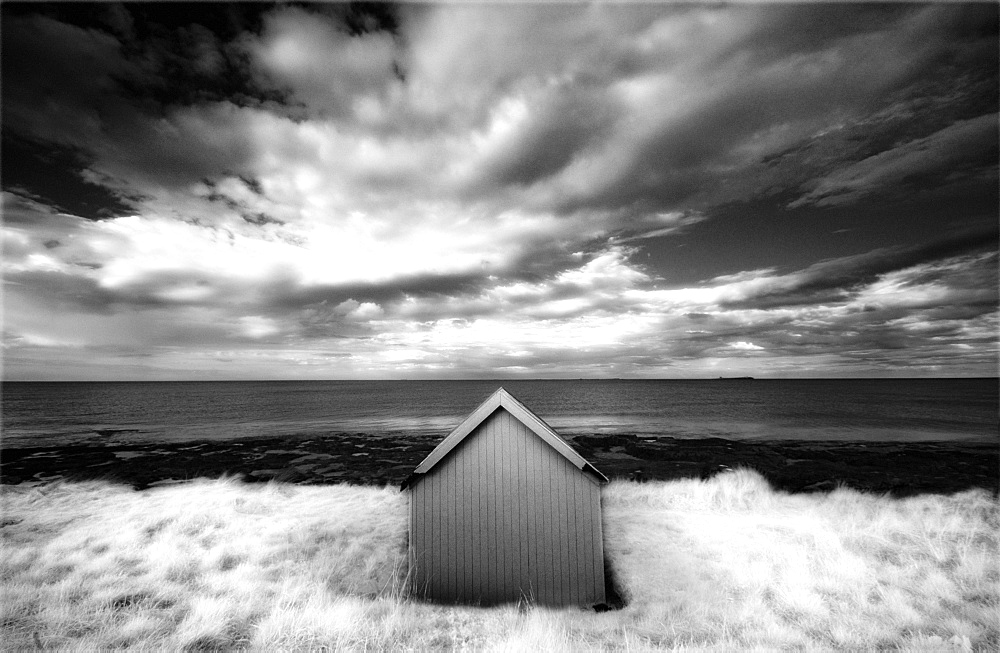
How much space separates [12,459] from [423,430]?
30.6 meters

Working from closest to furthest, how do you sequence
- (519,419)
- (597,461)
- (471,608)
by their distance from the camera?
(471,608), (519,419), (597,461)

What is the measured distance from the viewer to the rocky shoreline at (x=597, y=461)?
86.8ft

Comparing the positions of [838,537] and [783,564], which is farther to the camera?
[838,537]

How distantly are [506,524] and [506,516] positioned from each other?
171mm

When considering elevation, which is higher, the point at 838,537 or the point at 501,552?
the point at 501,552

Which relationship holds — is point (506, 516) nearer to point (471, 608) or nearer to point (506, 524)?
point (506, 524)

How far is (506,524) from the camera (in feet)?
31.9

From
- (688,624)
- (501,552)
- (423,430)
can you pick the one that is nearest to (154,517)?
(501,552)

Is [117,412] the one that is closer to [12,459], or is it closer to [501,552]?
[12,459]

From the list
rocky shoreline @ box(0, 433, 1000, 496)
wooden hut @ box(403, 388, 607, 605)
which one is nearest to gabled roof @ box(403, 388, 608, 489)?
wooden hut @ box(403, 388, 607, 605)

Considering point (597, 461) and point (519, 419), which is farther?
point (597, 461)

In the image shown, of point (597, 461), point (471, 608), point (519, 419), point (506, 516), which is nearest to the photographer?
point (471, 608)

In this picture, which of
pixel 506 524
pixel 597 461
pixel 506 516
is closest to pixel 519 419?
pixel 506 516

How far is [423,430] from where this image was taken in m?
47.1
